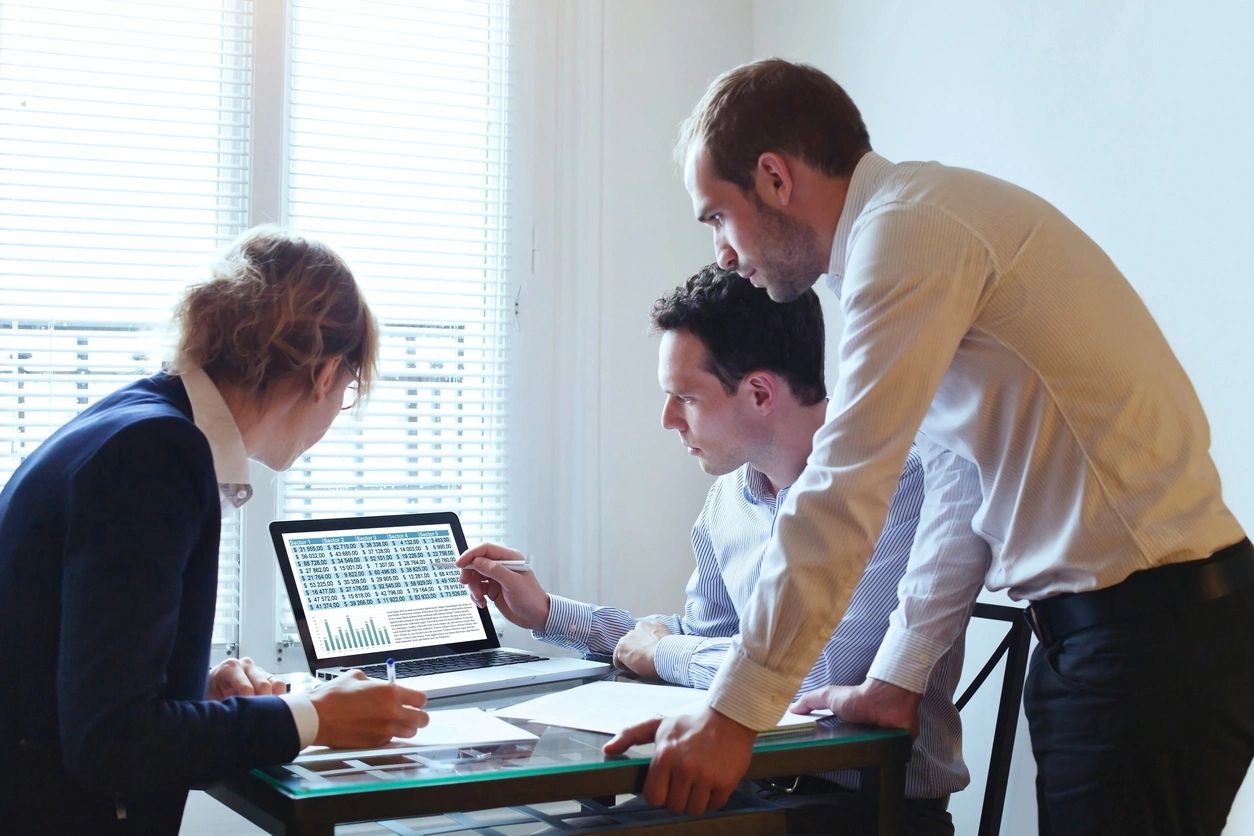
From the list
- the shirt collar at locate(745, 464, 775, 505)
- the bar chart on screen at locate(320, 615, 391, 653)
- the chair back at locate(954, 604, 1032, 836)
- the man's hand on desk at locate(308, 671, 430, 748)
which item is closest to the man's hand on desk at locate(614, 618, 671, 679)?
the shirt collar at locate(745, 464, 775, 505)

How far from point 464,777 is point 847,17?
237cm

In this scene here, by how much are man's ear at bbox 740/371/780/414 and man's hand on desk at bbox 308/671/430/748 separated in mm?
860

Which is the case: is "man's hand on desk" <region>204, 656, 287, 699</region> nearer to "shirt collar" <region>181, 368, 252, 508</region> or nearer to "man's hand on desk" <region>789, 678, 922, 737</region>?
"shirt collar" <region>181, 368, 252, 508</region>

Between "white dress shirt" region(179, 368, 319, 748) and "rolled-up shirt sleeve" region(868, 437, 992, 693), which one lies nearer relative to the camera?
"white dress shirt" region(179, 368, 319, 748)

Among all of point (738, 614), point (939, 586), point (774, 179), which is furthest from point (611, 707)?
point (774, 179)

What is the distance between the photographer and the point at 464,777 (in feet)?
3.82

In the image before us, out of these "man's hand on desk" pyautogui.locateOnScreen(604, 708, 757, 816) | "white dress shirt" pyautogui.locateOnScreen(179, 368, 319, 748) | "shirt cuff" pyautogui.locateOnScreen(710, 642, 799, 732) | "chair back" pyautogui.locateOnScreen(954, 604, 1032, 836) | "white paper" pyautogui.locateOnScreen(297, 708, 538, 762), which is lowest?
"chair back" pyautogui.locateOnScreen(954, 604, 1032, 836)

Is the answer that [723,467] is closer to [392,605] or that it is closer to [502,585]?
[502,585]

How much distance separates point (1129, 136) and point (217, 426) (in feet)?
5.39

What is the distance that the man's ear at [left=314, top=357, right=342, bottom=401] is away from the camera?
1.43 m

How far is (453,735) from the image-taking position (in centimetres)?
135

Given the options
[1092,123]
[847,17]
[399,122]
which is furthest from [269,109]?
[1092,123]

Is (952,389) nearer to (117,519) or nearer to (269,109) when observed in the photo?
(117,519)

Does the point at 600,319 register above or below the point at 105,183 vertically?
below
